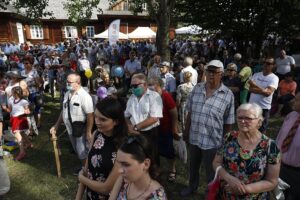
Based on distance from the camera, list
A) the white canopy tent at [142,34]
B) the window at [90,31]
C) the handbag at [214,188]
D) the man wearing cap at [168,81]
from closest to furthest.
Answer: the handbag at [214,188], the man wearing cap at [168,81], the white canopy tent at [142,34], the window at [90,31]

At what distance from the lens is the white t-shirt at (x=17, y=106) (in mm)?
6061

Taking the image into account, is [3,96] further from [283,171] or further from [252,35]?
[252,35]

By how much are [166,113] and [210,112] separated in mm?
1088

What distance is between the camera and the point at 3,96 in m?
6.90

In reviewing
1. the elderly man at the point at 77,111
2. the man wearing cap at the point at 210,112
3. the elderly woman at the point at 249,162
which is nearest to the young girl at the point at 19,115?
the elderly man at the point at 77,111

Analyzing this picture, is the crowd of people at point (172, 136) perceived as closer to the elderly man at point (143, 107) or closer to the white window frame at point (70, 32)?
the elderly man at point (143, 107)

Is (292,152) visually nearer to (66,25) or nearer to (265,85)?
(265,85)

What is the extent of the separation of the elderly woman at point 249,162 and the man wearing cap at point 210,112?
82 cm

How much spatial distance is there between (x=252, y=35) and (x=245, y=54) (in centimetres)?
136

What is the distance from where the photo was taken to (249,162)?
2607mm

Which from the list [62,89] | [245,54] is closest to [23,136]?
[62,89]

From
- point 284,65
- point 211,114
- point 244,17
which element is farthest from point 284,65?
point 211,114

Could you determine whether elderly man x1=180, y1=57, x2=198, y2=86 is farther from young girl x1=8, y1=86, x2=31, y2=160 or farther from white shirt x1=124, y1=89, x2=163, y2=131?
young girl x1=8, y1=86, x2=31, y2=160

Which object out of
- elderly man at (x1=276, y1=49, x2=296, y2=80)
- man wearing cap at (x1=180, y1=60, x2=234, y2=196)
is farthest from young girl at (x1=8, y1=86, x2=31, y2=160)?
elderly man at (x1=276, y1=49, x2=296, y2=80)
